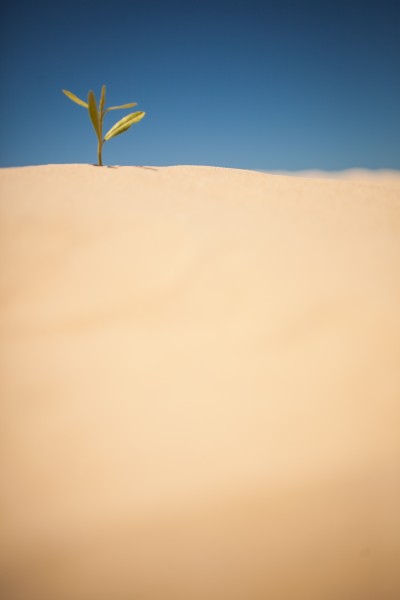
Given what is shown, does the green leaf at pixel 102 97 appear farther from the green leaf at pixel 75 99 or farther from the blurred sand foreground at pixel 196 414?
the blurred sand foreground at pixel 196 414

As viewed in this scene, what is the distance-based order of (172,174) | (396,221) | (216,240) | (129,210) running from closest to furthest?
(216,240), (129,210), (396,221), (172,174)

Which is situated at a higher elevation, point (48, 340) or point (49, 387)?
point (48, 340)

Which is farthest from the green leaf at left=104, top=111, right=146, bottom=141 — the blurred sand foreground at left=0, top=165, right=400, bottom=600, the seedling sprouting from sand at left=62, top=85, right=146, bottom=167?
the blurred sand foreground at left=0, top=165, right=400, bottom=600

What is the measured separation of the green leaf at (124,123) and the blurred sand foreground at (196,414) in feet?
8.90

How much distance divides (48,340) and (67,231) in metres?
0.73

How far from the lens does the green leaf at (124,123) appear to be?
379 centimetres

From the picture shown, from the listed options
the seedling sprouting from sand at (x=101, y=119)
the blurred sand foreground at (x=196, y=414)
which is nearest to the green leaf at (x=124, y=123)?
the seedling sprouting from sand at (x=101, y=119)

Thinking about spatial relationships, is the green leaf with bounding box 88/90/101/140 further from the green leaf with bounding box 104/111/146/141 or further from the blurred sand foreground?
the blurred sand foreground

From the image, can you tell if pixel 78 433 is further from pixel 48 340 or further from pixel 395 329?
pixel 395 329

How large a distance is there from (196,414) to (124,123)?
4006 mm

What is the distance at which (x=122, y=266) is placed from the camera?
4.57ft

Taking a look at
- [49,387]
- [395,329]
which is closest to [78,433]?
[49,387]

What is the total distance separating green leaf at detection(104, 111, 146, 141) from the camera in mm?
3789

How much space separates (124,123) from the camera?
3.82m
